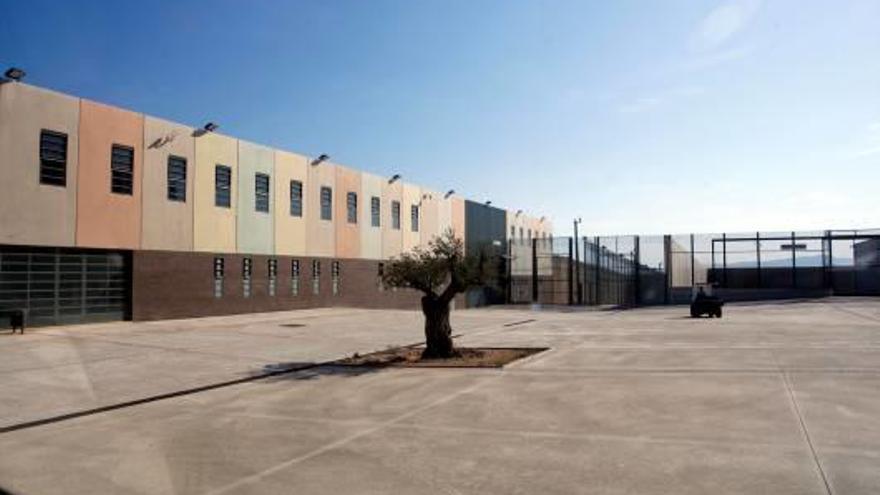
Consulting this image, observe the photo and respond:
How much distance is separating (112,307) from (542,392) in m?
21.2

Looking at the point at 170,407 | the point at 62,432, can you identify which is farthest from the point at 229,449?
the point at 170,407

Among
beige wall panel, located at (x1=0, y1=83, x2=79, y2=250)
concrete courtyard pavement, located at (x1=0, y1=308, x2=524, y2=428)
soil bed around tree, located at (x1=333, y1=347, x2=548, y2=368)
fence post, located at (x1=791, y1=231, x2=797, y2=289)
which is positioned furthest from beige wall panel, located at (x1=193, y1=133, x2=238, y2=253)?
fence post, located at (x1=791, y1=231, x2=797, y2=289)

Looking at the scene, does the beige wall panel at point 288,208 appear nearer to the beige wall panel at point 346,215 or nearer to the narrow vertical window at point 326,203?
the narrow vertical window at point 326,203

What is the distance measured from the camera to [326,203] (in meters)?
42.6

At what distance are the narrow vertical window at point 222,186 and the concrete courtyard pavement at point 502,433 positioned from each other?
17170 millimetres

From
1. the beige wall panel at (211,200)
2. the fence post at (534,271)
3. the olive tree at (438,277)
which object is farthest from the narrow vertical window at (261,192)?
the fence post at (534,271)

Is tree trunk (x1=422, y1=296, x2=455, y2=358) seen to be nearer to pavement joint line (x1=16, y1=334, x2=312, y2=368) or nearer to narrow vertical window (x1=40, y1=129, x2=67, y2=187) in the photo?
pavement joint line (x1=16, y1=334, x2=312, y2=368)

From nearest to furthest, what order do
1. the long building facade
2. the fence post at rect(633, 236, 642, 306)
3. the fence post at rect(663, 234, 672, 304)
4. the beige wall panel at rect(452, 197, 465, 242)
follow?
1. the long building facade
2. the fence post at rect(663, 234, 672, 304)
3. the fence post at rect(633, 236, 642, 306)
4. the beige wall panel at rect(452, 197, 465, 242)

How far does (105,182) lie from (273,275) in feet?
36.8

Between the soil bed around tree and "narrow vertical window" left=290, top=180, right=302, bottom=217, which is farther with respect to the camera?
"narrow vertical window" left=290, top=180, right=302, bottom=217

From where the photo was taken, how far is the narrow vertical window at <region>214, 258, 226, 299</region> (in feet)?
112

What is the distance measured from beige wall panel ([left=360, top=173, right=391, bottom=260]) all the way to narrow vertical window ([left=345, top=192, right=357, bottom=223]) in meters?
0.74

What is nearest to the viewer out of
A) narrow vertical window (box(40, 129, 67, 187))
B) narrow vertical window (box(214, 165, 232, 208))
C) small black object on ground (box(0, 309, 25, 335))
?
small black object on ground (box(0, 309, 25, 335))

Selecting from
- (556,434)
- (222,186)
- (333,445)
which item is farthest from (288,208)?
(556,434)
